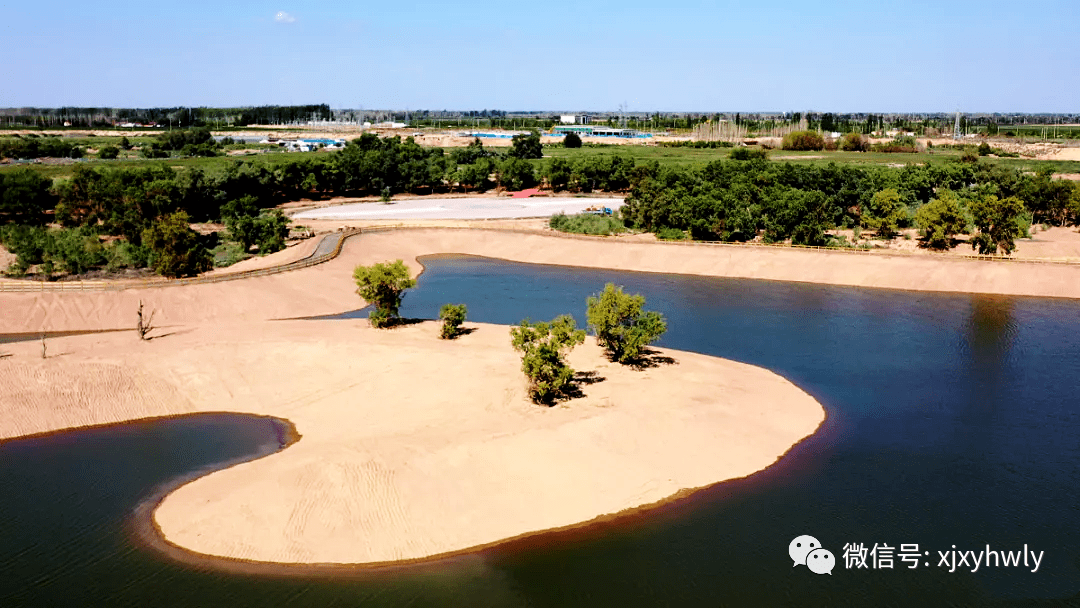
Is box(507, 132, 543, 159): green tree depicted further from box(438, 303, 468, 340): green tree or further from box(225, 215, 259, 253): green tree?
box(438, 303, 468, 340): green tree

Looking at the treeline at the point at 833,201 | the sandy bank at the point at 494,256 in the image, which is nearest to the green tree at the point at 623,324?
the sandy bank at the point at 494,256

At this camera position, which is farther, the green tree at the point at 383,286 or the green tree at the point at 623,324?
the green tree at the point at 383,286

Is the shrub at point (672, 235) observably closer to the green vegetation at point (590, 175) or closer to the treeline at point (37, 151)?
the green vegetation at point (590, 175)

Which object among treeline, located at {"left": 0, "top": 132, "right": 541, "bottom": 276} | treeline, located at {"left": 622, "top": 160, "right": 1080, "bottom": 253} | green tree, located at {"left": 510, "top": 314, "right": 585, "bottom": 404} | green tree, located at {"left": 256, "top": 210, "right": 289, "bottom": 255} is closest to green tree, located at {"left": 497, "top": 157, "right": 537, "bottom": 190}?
treeline, located at {"left": 0, "top": 132, "right": 541, "bottom": 276}

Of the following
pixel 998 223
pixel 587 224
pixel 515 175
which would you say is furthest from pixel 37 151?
pixel 998 223

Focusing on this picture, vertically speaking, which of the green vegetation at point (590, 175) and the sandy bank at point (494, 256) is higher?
the green vegetation at point (590, 175)

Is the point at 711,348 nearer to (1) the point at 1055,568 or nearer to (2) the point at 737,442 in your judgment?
(2) the point at 737,442

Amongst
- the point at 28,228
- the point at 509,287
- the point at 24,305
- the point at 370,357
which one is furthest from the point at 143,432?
the point at 28,228
